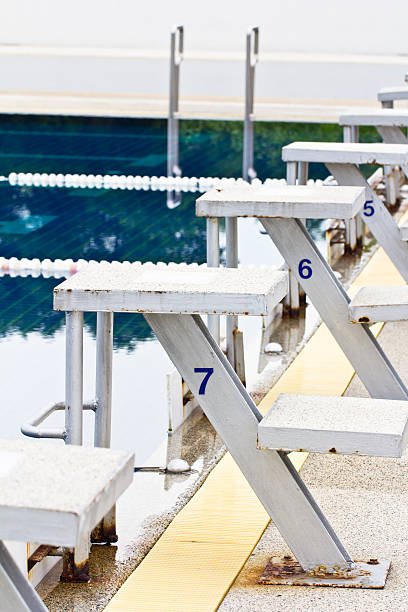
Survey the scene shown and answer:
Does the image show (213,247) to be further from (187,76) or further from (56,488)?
(187,76)

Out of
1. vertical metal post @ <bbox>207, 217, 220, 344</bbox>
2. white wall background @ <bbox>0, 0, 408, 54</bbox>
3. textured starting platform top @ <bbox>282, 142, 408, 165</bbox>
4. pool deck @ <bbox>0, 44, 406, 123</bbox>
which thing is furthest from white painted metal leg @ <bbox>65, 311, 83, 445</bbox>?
white wall background @ <bbox>0, 0, 408, 54</bbox>

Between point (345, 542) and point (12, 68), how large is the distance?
→ 1236cm

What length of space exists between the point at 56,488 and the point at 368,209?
312cm

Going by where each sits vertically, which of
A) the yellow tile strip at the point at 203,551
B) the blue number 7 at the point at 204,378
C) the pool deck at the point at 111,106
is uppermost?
the blue number 7 at the point at 204,378

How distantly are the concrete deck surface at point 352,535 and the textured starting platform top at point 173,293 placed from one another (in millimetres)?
624

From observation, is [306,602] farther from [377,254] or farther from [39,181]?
[39,181]

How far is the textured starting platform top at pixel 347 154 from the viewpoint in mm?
4066

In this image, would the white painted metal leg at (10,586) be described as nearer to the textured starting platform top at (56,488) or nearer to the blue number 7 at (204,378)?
the textured starting platform top at (56,488)

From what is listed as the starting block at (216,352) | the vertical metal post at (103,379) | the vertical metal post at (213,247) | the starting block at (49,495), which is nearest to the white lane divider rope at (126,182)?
the vertical metal post at (213,247)

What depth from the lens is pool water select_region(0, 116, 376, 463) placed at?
4527mm

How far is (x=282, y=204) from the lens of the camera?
10.3 ft

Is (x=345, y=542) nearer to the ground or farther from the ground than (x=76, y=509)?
nearer to the ground

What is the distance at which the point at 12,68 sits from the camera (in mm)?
14492

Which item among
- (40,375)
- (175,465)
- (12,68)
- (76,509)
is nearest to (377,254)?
(40,375)
